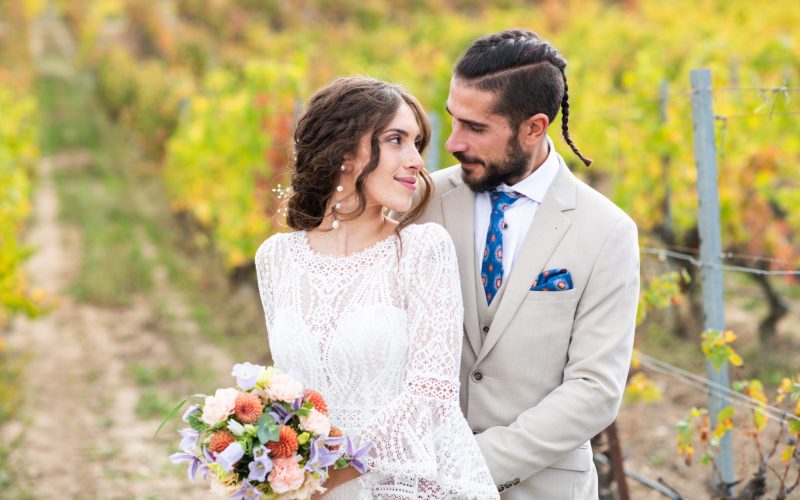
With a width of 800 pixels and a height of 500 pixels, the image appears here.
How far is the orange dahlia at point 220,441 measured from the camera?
69.9 inches

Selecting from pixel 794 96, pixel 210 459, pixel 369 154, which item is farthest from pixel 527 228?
pixel 794 96

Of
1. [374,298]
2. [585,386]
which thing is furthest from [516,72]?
[585,386]

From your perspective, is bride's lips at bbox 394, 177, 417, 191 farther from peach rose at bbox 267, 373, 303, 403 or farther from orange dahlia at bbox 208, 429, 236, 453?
orange dahlia at bbox 208, 429, 236, 453

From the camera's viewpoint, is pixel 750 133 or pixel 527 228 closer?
pixel 527 228

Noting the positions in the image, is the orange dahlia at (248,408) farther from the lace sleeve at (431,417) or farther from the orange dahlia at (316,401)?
the lace sleeve at (431,417)

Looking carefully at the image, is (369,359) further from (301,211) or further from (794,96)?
(794,96)

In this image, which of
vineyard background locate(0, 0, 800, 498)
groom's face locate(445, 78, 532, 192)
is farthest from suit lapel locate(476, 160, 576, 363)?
vineyard background locate(0, 0, 800, 498)

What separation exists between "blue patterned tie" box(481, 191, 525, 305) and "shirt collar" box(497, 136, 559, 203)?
0.02 metres

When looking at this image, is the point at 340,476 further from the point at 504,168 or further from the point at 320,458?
the point at 504,168

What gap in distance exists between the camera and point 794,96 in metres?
6.32

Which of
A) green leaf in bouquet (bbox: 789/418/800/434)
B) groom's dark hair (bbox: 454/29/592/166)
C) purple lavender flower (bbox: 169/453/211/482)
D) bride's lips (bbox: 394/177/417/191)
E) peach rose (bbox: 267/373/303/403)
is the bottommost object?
green leaf in bouquet (bbox: 789/418/800/434)

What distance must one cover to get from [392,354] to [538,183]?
593mm

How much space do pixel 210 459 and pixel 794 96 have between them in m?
5.84

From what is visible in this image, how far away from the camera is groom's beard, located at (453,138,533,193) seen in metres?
2.15
